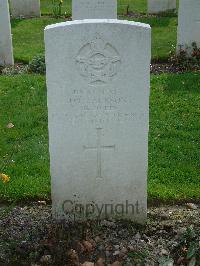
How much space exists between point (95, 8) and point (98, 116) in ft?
18.7

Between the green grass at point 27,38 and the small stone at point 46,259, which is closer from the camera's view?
the small stone at point 46,259

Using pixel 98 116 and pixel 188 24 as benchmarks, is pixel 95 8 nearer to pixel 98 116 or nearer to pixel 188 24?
pixel 188 24

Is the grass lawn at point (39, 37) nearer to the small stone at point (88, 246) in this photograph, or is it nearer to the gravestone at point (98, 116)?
the gravestone at point (98, 116)

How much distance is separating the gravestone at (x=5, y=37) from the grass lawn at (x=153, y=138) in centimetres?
105

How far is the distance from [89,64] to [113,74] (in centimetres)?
22

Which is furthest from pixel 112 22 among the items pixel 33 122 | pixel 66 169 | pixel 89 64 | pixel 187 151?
pixel 33 122

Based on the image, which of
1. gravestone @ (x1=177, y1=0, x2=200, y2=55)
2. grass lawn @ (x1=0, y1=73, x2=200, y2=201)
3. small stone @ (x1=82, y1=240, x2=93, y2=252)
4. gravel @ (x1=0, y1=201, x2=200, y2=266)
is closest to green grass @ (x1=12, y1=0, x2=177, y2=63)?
gravestone @ (x1=177, y1=0, x2=200, y2=55)

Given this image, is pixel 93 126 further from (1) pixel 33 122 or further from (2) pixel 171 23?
(2) pixel 171 23

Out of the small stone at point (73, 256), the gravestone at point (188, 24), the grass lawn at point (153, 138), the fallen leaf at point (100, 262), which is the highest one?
the gravestone at point (188, 24)

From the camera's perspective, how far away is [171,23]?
13445mm

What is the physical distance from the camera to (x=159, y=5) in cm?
1454

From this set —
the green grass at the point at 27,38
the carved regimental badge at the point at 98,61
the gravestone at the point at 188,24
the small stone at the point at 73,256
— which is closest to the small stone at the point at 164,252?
the small stone at the point at 73,256

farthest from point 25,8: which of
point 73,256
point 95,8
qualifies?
point 73,256

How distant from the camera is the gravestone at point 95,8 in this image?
9.58 meters
